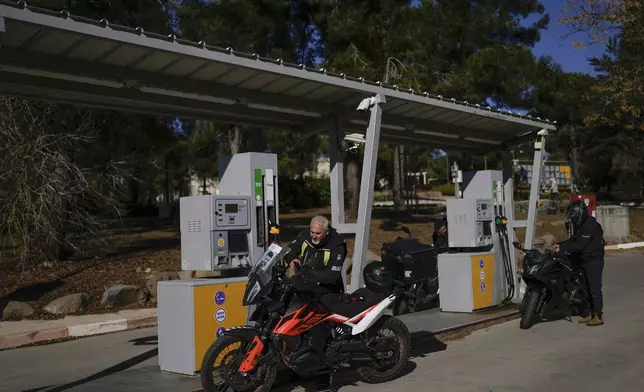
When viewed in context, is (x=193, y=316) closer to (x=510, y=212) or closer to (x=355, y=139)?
(x=355, y=139)

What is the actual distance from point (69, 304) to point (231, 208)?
19.1 feet

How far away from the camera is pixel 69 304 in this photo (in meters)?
11.0

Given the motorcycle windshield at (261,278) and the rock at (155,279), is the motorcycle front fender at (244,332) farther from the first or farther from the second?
the rock at (155,279)

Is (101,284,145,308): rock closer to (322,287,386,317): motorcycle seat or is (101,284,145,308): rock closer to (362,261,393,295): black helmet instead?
(362,261,393,295): black helmet

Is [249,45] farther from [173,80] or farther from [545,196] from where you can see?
[545,196]

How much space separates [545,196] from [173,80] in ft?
153

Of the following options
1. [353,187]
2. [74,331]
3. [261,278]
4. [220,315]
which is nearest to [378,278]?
[220,315]

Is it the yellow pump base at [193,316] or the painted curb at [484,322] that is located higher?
the yellow pump base at [193,316]

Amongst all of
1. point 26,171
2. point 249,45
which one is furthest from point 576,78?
point 26,171

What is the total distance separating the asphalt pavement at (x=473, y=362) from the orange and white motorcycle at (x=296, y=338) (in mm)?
403

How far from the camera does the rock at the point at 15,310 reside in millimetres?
10516

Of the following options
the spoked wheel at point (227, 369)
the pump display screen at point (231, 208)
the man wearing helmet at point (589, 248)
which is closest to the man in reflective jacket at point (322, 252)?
the pump display screen at point (231, 208)

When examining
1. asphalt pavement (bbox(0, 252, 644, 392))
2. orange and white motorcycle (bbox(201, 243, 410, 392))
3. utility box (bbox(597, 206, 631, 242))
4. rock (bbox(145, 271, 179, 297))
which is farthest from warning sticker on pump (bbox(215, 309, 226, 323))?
utility box (bbox(597, 206, 631, 242))

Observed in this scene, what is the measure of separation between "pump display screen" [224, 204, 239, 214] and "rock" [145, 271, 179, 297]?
19.7 ft
